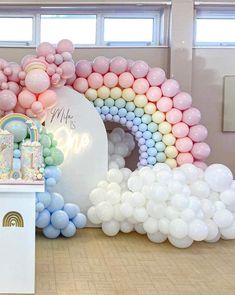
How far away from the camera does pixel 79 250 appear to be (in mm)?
4258

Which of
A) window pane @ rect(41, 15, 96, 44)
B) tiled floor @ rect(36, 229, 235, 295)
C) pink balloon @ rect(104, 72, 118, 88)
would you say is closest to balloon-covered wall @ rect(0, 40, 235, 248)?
pink balloon @ rect(104, 72, 118, 88)

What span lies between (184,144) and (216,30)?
2.08m

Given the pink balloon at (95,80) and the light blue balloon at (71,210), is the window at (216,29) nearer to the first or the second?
the pink balloon at (95,80)

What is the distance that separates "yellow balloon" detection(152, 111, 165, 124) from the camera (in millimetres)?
5125

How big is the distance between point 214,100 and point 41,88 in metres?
2.54

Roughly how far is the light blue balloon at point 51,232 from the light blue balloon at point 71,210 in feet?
0.65

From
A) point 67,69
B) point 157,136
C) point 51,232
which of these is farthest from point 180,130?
point 51,232

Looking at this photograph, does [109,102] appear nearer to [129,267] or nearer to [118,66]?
[118,66]

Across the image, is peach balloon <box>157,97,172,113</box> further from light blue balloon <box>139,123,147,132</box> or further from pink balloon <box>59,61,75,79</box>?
→ pink balloon <box>59,61,75,79</box>

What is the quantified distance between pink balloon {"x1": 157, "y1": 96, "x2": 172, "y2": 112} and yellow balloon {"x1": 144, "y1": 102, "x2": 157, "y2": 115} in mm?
56

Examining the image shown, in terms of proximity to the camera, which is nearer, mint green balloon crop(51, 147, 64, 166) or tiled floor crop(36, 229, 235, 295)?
tiled floor crop(36, 229, 235, 295)

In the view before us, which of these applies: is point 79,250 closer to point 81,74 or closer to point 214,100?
point 81,74

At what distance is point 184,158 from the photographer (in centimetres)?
509

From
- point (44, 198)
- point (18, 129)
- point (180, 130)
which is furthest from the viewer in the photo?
point (180, 130)
